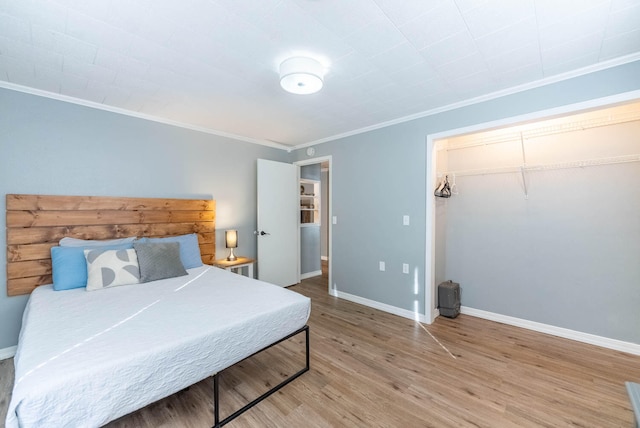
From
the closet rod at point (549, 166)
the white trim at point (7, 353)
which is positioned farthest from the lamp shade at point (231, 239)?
the closet rod at point (549, 166)

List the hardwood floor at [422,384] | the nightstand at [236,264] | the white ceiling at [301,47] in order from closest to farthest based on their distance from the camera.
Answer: the white ceiling at [301,47] → the hardwood floor at [422,384] → the nightstand at [236,264]

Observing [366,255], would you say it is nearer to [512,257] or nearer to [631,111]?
[512,257]

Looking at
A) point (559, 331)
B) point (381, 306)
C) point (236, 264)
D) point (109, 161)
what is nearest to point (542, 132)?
point (559, 331)

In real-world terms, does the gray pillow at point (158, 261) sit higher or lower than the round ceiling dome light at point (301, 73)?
lower

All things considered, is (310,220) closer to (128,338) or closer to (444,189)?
(444,189)

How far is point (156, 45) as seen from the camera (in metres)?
1.81

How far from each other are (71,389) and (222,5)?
1.96 m

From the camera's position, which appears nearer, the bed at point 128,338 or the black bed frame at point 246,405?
the bed at point 128,338

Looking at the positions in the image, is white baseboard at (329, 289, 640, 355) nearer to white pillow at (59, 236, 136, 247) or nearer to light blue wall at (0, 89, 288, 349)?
light blue wall at (0, 89, 288, 349)

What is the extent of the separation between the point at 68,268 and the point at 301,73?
8.47ft

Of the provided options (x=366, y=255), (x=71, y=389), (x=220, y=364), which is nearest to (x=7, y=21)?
(x=71, y=389)

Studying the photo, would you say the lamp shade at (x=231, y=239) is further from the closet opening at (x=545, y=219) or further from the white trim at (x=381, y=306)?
the closet opening at (x=545, y=219)

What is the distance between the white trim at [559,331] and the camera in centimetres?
245

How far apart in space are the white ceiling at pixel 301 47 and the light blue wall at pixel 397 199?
17 centimetres
